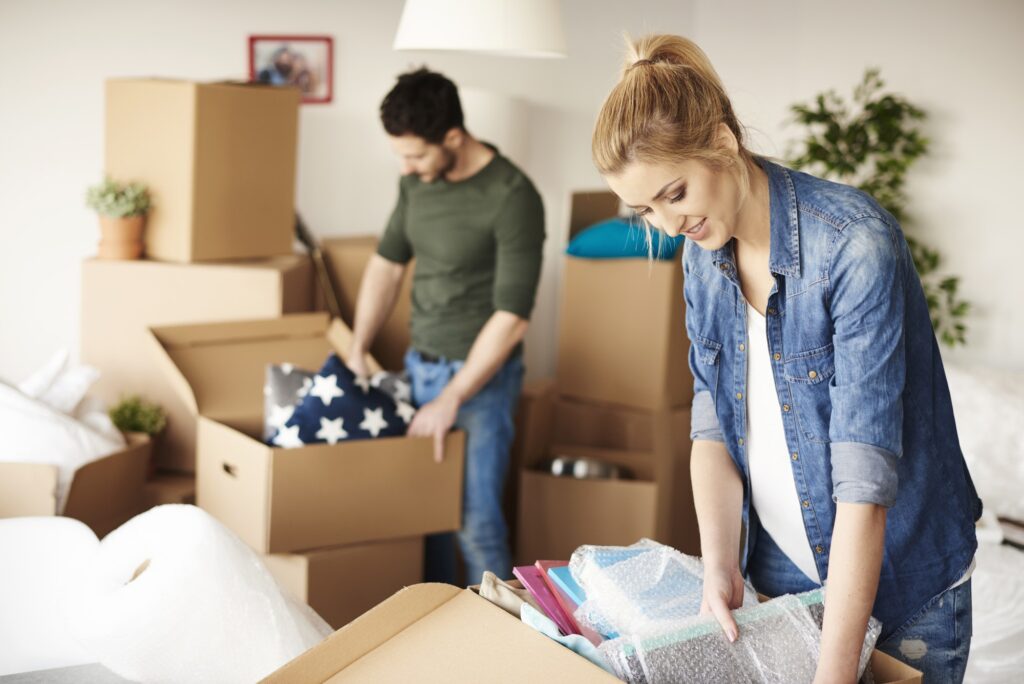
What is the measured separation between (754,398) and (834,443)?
18 cm

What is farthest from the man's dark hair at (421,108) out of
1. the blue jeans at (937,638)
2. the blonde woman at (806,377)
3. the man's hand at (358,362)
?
the blue jeans at (937,638)

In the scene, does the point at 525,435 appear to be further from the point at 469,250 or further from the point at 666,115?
the point at 666,115

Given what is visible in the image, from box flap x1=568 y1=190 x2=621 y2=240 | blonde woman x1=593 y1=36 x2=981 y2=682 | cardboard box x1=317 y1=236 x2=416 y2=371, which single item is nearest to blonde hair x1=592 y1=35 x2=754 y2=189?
blonde woman x1=593 y1=36 x2=981 y2=682

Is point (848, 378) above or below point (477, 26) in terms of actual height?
below

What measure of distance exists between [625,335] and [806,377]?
6.22 ft

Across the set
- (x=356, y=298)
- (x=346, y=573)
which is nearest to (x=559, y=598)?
(x=346, y=573)

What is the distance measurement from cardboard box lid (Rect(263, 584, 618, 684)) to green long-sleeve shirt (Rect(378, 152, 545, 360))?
51.3 inches

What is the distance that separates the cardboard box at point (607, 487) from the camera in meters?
2.95

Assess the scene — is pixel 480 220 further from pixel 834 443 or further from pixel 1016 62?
pixel 1016 62

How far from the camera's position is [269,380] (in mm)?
2406

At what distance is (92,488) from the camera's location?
7.59 feet

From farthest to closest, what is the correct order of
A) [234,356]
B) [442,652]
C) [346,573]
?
[234,356] < [346,573] < [442,652]

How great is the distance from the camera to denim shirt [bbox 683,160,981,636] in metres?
1.08

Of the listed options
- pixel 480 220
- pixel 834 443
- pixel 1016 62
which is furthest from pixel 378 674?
pixel 1016 62
